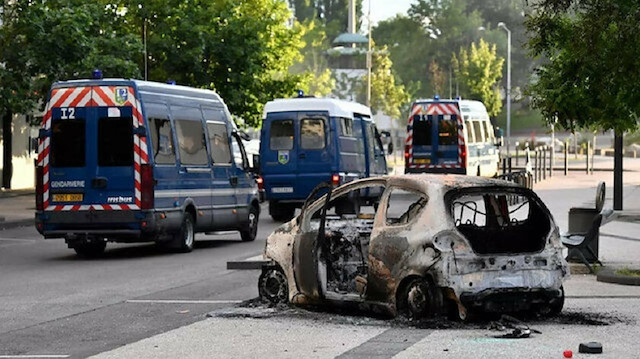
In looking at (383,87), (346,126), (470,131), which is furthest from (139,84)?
(383,87)

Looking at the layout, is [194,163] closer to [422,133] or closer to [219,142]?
[219,142]

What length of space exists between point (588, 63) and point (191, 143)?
24.1 feet

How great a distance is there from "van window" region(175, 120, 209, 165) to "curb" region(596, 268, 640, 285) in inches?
308

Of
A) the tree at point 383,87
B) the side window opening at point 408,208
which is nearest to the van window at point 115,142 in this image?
the side window opening at point 408,208

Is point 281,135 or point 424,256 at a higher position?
point 281,135

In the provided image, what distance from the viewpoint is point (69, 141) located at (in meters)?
22.3

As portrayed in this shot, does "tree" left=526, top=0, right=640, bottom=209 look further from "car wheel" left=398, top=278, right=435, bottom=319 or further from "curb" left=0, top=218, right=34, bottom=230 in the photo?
"curb" left=0, top=218, right=34, bottom=230

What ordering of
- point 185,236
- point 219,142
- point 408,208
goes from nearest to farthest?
1. point 408,208
2. point 185,236
3. point 219,142

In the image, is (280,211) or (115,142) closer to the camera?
(115,142)

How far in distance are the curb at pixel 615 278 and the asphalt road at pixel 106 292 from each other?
13.6 ft

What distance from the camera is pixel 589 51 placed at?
1811 centimetres

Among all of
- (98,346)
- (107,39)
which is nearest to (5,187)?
(107,39)

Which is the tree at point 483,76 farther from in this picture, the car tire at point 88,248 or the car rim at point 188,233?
the car tire at point 88,248

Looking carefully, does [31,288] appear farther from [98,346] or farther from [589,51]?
[589,51]
